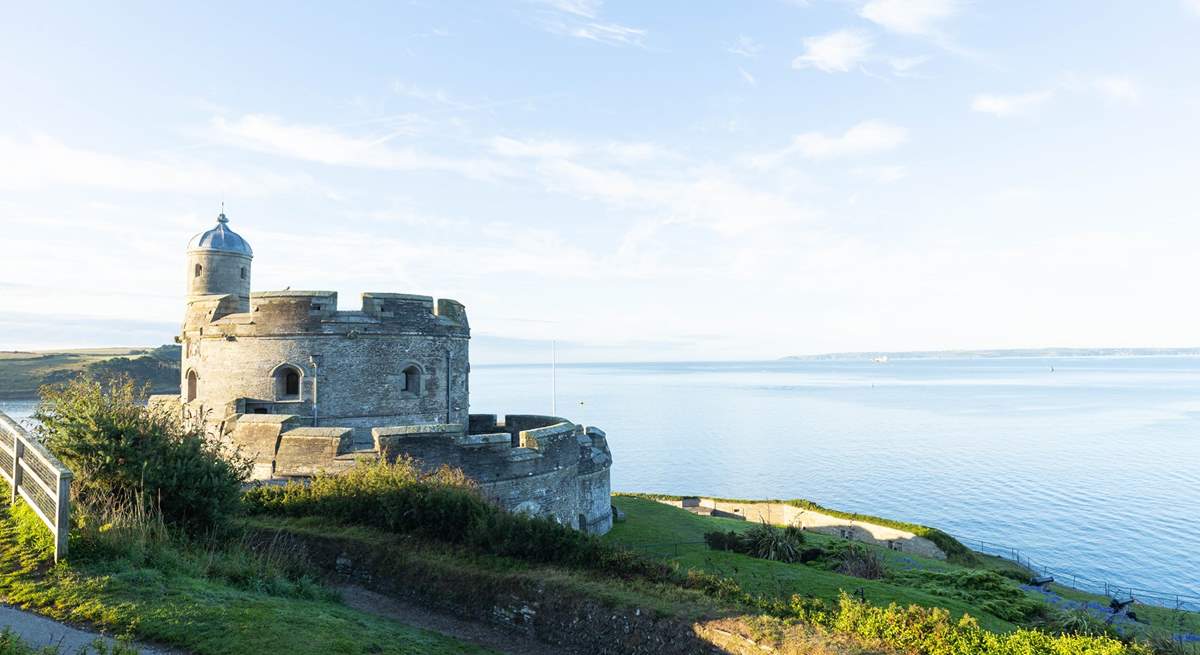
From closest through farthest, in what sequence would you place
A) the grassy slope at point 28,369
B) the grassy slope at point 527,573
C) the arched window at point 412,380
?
1. the grassy slope at point 527,573
2. the arched window at point 412,380
3. the grassy slope at point 28,369

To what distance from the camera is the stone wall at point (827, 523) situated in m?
30.2

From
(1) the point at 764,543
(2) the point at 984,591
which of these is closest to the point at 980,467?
(1) the point at 764,543

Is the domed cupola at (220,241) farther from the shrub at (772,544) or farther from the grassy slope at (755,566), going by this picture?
the shrub at (772,544)

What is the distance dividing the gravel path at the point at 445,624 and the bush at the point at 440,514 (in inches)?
51.3

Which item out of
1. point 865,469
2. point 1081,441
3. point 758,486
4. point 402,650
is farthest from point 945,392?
point 402,650

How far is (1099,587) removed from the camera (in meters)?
29.0

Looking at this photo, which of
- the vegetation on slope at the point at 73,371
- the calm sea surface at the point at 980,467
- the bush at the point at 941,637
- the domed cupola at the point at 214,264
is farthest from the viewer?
the vegetation on slope at the point at 73,371

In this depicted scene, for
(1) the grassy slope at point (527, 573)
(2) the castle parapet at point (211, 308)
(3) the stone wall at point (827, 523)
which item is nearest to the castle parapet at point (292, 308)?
(2) the castle parapet at point (211, 308)

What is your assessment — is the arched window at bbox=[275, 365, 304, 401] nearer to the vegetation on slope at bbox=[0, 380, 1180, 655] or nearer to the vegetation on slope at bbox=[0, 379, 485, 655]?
the vegetation on slope at bbox=[0, 380, 1180, 655]

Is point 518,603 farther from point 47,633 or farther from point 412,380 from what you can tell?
point 412,380

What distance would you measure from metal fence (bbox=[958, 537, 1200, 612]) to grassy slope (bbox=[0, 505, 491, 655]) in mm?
27655

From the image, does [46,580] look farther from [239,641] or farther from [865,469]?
[865,469]

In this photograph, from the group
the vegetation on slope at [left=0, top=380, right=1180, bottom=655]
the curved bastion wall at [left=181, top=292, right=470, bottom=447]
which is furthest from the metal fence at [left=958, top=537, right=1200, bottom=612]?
the curved bastion wall at [left=181, top=292, right=470, bottom=447]

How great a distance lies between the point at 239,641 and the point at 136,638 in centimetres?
112
